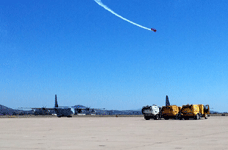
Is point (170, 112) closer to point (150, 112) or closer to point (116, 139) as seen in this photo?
point (150, 112)

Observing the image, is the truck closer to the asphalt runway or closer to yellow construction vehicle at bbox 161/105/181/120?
yellow construction vehicle at bbox 161/105/181/120

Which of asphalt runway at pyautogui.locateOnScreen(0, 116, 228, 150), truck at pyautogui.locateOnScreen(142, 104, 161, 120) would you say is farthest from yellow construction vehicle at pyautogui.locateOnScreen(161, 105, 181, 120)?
asphalt runway at pyautogui.locateOnScreen(0, 116, 228, 150)

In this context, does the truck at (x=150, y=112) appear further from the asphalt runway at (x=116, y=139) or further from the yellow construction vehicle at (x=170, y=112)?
the asphalt runway at (x=116, y=139)

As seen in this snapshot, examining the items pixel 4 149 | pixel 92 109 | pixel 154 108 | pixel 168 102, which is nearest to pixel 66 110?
pixel 92 109

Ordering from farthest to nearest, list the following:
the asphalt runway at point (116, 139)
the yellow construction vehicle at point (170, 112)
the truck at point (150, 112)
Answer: the truck at point (150, 112)
the yellow construction vehicle at point (170, 112)
the asphalt runway at point (116, 139)

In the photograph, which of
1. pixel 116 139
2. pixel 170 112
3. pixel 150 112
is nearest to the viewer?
pixel 116 139

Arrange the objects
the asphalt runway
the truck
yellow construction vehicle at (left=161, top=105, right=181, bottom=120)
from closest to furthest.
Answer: the asphalt runway
yellow construction vehicle at (left=161, top=105, right=181, bottom=120)
the truck

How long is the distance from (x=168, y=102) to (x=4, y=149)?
368 feet

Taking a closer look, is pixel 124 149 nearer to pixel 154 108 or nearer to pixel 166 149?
pixel 166 149

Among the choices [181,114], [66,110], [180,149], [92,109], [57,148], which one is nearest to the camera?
[180,149]

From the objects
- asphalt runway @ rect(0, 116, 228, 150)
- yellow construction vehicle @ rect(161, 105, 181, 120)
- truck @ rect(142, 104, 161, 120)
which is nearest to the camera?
asphalt runway @ rect(0, 116, 228, 150)

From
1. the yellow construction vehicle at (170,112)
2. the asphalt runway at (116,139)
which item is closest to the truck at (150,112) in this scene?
the yellow construction vehicle at (170,112)

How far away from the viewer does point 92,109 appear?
373 ft

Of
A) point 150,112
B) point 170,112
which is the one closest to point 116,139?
point 150,112
